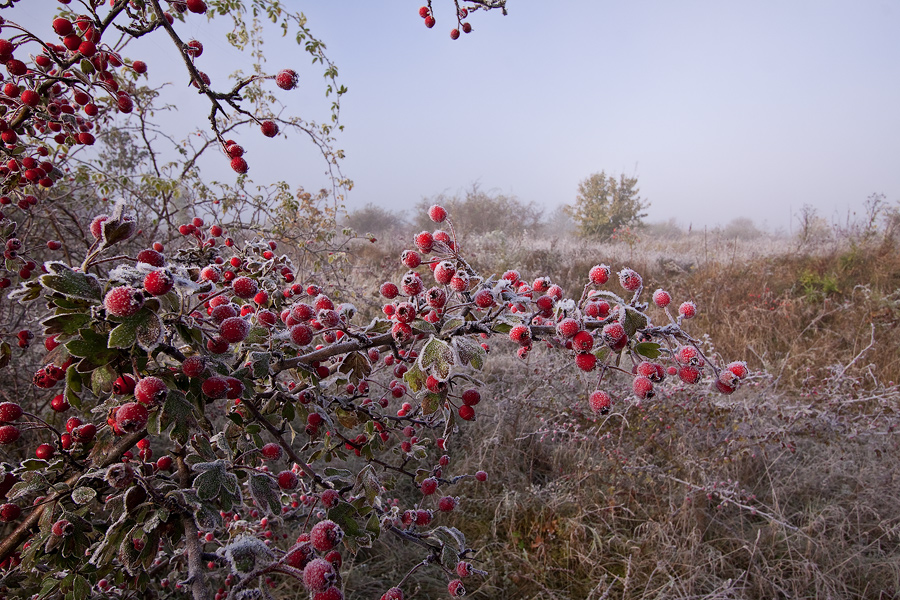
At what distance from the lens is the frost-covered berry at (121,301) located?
0.55 metres

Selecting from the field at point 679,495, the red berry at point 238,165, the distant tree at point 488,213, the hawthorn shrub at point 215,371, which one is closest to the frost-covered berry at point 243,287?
the hawthorn shrub at point 215,371

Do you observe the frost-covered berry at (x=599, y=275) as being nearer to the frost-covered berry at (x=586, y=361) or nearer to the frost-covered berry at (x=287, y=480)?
the frost-covered berry at (x=586, y=361)

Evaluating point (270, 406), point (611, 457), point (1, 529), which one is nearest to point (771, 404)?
point (611, 457)

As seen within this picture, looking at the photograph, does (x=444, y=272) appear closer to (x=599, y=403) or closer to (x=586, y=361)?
(x=586, y=361)

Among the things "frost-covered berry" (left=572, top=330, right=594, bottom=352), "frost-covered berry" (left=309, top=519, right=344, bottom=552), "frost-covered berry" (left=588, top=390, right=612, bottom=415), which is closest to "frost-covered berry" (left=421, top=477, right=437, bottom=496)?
"frost-covered berry" (left=309, top=519, right=344, bottom=552)

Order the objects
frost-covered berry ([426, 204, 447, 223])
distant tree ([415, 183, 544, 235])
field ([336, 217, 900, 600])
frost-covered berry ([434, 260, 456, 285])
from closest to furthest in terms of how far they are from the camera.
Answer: frost-covered berry ([434, 260, 456, 285]) → frost-covered berry ([426, 204, 447, 223]) → field ([336, 217, 900, 600]) → distant tree ([415, 183, 544, 235])

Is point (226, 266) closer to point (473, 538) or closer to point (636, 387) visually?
point (636, 387)

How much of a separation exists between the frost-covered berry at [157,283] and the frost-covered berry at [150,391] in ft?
0.55

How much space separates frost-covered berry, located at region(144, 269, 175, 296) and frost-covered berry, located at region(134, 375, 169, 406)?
166mm

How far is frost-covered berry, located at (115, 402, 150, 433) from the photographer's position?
2.14ft

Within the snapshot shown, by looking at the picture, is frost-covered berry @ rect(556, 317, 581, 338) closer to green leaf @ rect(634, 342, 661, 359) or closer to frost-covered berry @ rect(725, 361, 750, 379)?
green leaf @ rect(634, 342, 661, 359)

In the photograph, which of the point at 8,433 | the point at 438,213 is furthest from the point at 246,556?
the point at 438,213

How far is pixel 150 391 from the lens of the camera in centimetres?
65

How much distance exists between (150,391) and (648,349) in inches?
32.7
